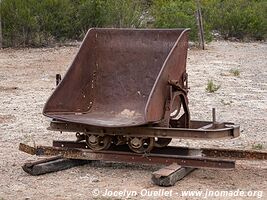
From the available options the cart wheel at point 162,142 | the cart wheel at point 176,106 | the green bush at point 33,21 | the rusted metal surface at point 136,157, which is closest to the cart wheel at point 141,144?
the rusted metal surface at point 136,157

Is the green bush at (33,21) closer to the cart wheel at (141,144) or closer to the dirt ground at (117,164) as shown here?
the dirt ground at (117,164)

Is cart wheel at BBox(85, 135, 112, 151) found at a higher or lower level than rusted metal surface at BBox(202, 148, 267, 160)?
higher

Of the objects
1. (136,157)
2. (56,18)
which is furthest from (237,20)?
(136,157)

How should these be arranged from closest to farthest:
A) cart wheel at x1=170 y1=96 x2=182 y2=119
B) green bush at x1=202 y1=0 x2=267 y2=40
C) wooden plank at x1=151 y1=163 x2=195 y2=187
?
wooden plank at x1=151 y1=163 x2=195 y2=187 < cart wheel at x1=170 y1=96 x2=182 y2=119 < green bush at x1=202 y1=0 x2=267 y2=40

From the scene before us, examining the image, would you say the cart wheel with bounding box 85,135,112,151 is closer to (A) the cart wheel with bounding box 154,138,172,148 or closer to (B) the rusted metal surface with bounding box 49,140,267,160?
(B) the rusted metal surface with bounding box 49,140,267,160

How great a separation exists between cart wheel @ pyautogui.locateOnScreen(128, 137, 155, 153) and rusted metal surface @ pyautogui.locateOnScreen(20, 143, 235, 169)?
0.20 feet

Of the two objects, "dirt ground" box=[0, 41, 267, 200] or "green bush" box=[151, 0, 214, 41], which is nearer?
"dirt ground" box=[0, 41, 267, 200]

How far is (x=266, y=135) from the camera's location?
863 centimetres

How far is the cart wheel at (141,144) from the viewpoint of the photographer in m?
6.78

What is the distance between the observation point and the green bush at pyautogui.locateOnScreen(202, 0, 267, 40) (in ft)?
83.6

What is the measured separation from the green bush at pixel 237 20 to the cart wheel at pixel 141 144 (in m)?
19.1

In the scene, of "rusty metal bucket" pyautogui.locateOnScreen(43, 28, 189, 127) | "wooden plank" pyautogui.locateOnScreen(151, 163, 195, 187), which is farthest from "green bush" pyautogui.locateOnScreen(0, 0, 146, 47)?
"wooden plank" pyautogui.locateOnScreen(151, 163, 195, 187)

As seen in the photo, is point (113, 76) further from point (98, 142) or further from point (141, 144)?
point (141, 144)

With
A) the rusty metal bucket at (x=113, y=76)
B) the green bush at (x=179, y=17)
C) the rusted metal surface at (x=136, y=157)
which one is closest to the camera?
the rusted metal surface at (x=136, y=157)
